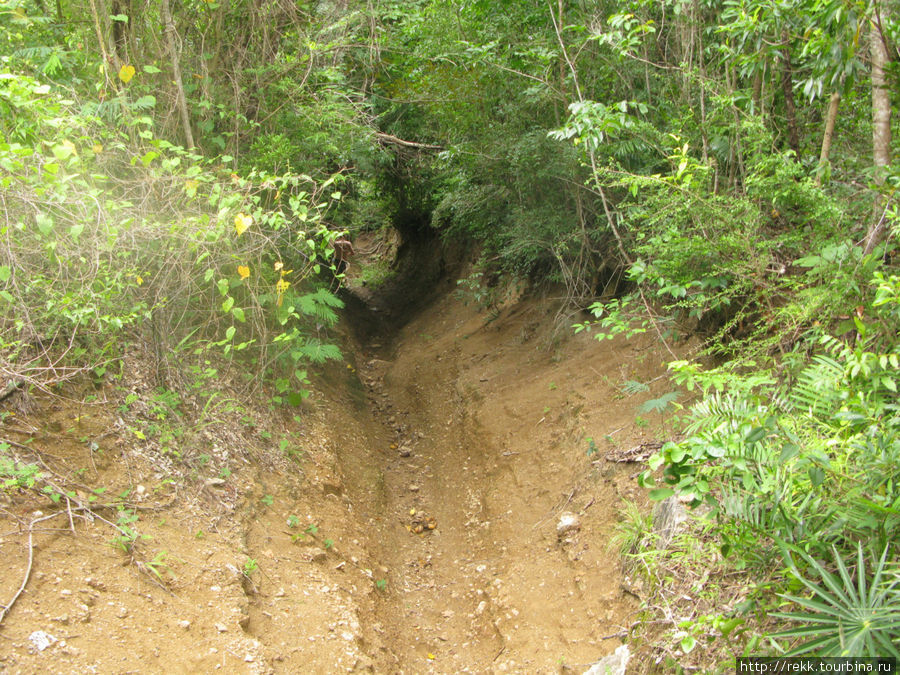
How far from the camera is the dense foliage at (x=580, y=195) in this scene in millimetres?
3113

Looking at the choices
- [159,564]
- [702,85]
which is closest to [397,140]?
[702,85]

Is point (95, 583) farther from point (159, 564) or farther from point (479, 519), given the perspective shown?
point (479, 519)

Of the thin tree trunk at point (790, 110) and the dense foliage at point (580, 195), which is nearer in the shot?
the dense foliage at point (580, 195)

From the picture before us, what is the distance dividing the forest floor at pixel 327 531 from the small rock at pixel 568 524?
0.02 metres

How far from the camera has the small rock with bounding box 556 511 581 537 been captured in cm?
558

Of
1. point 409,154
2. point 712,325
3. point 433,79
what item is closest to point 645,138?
point 712,325

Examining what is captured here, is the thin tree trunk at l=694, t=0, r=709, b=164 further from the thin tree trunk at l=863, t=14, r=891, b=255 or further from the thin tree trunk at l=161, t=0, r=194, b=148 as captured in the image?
the thin tree trunk at l=161, t=0, r=194, b=148

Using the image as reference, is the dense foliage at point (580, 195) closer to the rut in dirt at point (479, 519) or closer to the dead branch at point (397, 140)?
the dead branch at point (397, 140)

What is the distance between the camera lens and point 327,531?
228 inches

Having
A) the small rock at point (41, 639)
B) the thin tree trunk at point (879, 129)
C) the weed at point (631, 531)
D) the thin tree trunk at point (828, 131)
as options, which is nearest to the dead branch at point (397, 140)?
the thin tree trunk at point (828, 131)

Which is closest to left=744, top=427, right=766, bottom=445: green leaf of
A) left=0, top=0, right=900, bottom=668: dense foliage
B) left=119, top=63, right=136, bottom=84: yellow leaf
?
left=0, top=0, right=900, bottom=668: dense foliage

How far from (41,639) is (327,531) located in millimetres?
2645

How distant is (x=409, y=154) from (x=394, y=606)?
764 cm

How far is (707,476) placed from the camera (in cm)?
→ 339
